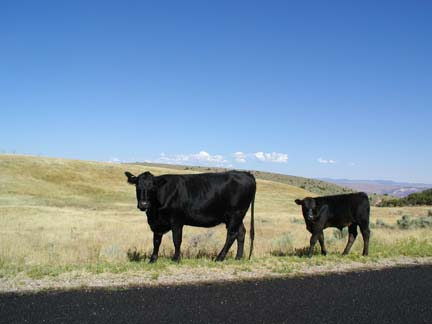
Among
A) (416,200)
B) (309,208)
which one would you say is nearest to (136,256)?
(309,208)

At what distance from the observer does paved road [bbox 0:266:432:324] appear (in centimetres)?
588

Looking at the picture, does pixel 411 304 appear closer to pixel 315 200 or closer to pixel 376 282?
pixel 376 282

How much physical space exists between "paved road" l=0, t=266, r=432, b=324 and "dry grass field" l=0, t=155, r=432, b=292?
4.59 feet

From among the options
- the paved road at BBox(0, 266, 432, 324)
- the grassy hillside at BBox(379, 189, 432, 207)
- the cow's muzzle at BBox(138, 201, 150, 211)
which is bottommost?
the grassy hillside at BBox(379, 189, 432, 207)

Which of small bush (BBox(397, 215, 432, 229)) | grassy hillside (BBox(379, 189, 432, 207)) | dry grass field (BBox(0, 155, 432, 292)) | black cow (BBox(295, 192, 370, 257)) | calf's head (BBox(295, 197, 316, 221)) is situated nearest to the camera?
dry grass field (BBox(0, 155, 432, 292))

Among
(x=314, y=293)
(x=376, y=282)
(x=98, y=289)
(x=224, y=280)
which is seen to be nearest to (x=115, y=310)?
(x=98, y=289)

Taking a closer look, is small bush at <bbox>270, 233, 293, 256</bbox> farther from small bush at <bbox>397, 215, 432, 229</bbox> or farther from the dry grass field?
small bush at <bbox>397, 215, 432, 229</bbox>

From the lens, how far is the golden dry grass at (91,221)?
11812 mm

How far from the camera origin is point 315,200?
517 inches

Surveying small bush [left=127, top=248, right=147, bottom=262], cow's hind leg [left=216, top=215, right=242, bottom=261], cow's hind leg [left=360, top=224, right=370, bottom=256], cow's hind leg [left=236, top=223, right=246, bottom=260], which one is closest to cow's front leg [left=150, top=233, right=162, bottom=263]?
small bush [left=127, top=248, right=147, bottom=262]

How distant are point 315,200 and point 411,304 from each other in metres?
6.41

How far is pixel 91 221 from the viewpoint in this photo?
25.8 meters

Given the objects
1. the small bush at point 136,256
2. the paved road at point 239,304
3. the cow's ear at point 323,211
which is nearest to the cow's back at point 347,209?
the cow's ear at point 323,211

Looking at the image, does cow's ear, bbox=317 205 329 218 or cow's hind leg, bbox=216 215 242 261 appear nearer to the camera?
cow's hind leg, bbox=216 215 242 261
